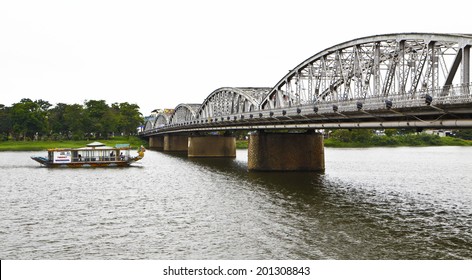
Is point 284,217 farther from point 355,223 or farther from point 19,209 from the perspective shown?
point 19,209

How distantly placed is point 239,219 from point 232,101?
247 feet

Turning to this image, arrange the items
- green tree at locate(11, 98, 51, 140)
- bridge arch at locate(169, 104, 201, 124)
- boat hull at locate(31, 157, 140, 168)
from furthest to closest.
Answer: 1. green tree at locate(11, 98, 51, 140)
2. bridge arch at locate(169, 104, 201, 124)
3. boat hull at locate(31, 157, 140, 168)

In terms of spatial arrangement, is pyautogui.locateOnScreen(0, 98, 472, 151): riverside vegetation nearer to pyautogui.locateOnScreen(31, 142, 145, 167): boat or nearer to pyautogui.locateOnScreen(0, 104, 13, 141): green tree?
pyautogui.locateOnScreen(0, 104, 13, 141): green tree

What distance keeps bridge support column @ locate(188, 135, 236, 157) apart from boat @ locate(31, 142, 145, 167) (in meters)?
28.6

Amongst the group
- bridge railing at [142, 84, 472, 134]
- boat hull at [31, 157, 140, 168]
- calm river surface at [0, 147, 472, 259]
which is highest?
bridge railing at [142, 84, 472, 134]

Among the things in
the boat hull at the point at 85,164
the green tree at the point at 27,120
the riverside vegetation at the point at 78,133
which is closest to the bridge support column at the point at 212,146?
the boat hull at the point at 85,164

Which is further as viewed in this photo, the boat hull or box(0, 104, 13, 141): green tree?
box(0, 104, 13, 141): green tree

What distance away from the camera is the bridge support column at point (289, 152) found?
226ft

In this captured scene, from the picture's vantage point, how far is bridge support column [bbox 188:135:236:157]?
11650 cm

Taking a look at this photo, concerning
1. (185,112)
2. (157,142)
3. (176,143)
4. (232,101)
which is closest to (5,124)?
(157,142)

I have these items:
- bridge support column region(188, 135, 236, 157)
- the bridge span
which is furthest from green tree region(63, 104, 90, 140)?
the bridge span

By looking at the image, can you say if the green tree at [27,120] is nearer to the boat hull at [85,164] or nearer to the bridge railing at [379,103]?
the boat hull at [85,164]

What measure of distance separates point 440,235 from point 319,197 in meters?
15.6

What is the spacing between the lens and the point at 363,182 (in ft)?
181
